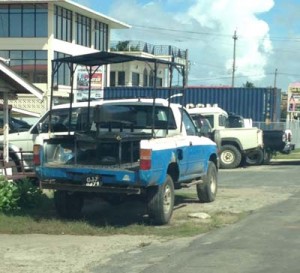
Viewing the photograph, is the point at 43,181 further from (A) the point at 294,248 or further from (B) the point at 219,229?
(A) the point at 294,248

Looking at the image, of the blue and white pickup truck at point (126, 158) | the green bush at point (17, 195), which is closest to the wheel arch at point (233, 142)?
the blue and white pickup truck at point (126, 158)

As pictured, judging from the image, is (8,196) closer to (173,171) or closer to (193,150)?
(173,171)

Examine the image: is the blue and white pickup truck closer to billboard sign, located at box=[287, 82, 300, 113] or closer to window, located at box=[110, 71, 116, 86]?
billboard sign, located at box=[287, 82, 300, 113]

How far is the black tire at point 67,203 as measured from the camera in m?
12.0

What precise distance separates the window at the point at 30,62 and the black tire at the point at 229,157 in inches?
932

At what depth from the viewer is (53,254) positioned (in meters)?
9.09

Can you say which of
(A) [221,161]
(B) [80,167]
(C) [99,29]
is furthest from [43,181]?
(C) [99,29]

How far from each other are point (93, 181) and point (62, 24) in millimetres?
38892

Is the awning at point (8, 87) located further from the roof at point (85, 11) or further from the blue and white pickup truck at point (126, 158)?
the roof at point (85, 11)

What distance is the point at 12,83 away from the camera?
1470 centimetres

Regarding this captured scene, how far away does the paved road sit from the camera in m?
8.12

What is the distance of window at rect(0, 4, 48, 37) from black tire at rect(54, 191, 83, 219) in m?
36.0

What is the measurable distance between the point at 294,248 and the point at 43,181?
445 cm

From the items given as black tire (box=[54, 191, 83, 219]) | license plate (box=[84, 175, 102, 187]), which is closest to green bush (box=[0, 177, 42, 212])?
black tire (box=[54, 191, 83, 219])
